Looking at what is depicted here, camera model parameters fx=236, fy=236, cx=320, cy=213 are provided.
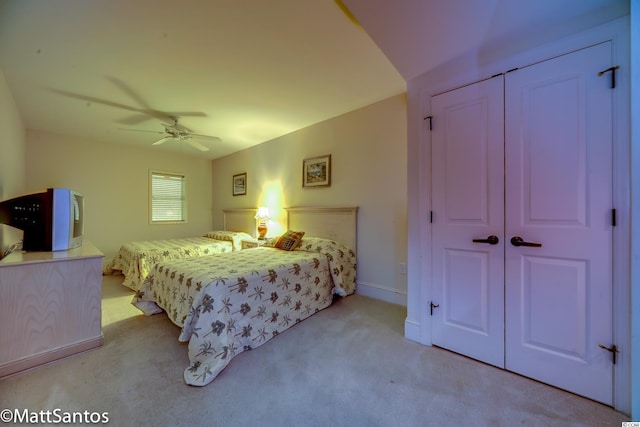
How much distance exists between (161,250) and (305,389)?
3055 millimetres

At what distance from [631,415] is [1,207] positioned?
13.8ft

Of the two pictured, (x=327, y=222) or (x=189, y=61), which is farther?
(x=327, y=222)

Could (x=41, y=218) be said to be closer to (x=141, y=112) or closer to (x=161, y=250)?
(x=161, y=250)

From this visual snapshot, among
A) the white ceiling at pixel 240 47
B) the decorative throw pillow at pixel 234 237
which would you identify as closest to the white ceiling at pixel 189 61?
the white ceiling at pixel 240 47

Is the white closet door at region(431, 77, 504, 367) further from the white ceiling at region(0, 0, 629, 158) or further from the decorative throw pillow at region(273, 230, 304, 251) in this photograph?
the decorative throw pillow at region(273, 230, 304, 251)

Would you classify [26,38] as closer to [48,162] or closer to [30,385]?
[30,385]

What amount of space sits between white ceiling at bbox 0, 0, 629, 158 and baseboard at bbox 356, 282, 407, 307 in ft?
7.43

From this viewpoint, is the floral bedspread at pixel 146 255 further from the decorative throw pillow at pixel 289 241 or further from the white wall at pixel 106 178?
the decorative throw pillow at pixel 289 241

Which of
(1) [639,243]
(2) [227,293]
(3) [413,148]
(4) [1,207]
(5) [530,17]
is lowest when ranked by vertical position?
(2) [227,293]

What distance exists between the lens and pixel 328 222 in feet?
11.2

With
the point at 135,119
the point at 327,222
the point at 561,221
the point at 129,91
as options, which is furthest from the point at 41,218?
the point at 561,221

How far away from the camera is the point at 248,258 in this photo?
2.57 metres

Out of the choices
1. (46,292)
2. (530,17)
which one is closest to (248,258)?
(46,292)

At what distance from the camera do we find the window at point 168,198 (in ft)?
16.3
